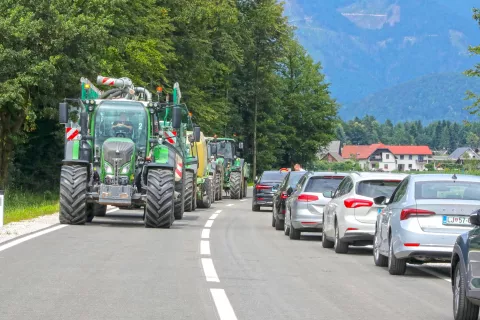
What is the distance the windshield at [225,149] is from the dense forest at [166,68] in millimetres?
5050

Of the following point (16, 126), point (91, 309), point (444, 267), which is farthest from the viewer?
point (16, 126)

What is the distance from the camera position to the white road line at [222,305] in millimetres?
10547

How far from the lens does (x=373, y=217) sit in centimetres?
1931

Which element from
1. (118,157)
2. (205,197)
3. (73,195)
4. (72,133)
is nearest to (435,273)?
(73,195)

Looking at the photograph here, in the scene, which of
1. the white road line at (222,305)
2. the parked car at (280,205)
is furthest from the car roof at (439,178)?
the parked car at (280,205)

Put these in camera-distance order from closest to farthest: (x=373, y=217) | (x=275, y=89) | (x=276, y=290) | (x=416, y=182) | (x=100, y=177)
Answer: (x=276, y=290)
(x=416, y=182)
(x=373, y=217)
(x=100, y=177)
(x=275, y=89)

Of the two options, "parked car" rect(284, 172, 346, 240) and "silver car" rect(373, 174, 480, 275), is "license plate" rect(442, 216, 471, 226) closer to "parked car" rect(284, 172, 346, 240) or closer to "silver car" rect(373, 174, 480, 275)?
"silver car" rect(373, 174, 480, 275)

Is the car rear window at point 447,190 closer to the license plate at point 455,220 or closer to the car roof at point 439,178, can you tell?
the car roof at point 439,178

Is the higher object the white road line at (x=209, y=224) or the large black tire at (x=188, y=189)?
the large black tire at (x=188, y=189)

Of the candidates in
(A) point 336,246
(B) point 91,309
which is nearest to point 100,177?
(A) point 336,246

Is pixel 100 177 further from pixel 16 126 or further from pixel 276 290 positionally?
pixel 16 126

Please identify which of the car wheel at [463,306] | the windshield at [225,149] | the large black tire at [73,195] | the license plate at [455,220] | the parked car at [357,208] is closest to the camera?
the car wheel at [463,306]

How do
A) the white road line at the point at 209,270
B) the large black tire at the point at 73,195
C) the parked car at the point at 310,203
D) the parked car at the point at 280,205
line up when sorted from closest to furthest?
the white road line at the point at 209,270
the parked car at the point at 310,203
the large black tire at the point at 73,195
the parked car at the point at 280,205

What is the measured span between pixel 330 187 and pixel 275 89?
69105 mm
